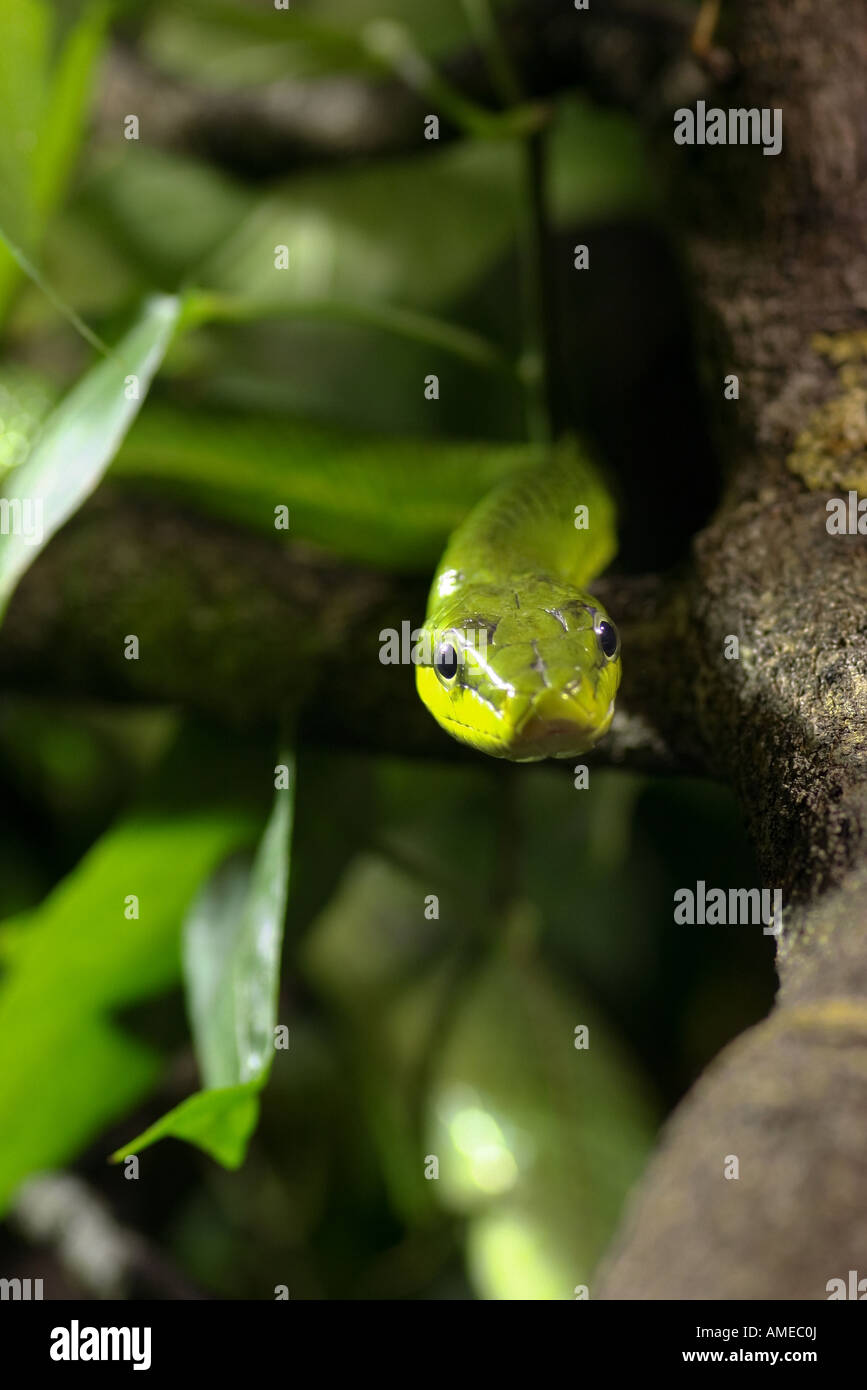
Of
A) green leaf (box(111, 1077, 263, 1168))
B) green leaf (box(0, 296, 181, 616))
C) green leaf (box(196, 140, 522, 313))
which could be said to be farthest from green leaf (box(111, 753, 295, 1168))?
green leaf (box(196, 140, 522, 313))

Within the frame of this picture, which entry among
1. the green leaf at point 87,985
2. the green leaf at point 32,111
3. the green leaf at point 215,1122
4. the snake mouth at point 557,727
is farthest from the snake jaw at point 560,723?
the green leaf at point 32,111

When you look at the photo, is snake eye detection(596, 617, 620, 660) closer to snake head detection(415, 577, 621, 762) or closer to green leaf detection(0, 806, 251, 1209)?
snake head detection(415, 577, 621, 762)

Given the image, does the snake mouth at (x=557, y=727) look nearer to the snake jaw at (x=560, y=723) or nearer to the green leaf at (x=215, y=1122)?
the snake jaw at (x=560, y=723)

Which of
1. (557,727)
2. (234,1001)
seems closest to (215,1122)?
(234,1001)

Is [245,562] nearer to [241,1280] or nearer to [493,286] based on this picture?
[493,286]

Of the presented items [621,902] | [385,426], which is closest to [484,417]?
[385,426]

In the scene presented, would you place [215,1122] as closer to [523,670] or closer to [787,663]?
[523,670]

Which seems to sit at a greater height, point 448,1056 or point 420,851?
point 420,851
